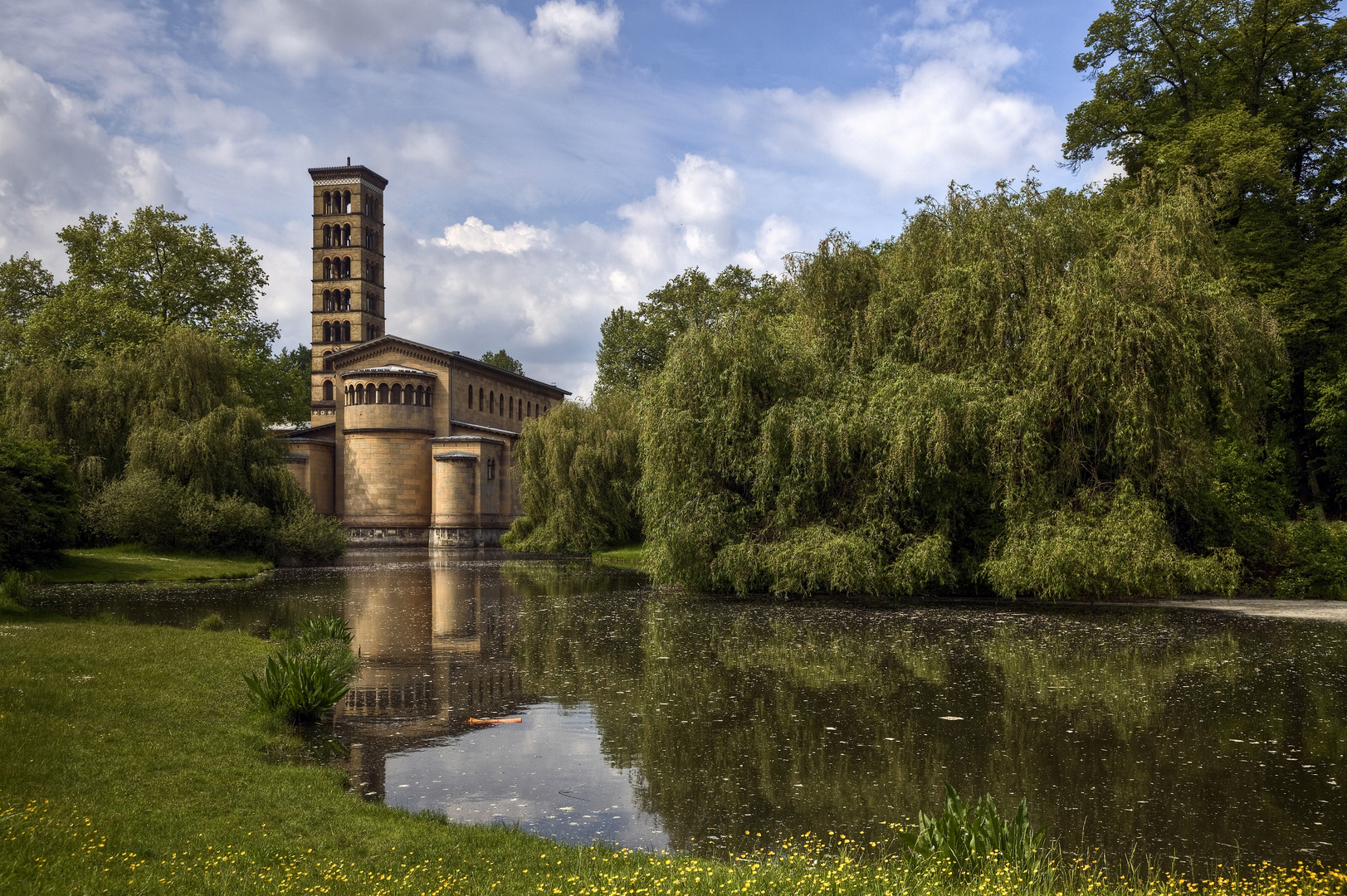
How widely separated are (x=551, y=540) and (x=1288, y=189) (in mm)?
31640

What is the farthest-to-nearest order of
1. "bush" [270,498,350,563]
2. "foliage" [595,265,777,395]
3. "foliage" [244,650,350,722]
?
1. "foliage" [595,265,777,395]
2. "bush" [270,498,350,563]
3. "foliage" [244,650,350,722]

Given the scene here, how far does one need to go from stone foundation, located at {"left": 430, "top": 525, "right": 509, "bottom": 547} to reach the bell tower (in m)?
19.9

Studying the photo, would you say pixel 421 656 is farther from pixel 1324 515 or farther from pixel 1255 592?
pixel 1324 515

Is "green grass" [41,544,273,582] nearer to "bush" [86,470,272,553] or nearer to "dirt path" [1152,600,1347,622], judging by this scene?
"bush" [86,470,272,553]

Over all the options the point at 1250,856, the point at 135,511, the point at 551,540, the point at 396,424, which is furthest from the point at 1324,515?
the point at 396,424

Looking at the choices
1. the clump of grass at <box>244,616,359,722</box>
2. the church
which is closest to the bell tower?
the church

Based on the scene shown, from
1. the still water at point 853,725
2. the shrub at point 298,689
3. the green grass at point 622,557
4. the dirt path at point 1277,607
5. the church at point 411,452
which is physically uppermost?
the church at point 411,452

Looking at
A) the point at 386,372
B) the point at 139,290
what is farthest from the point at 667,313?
the point at 139,290

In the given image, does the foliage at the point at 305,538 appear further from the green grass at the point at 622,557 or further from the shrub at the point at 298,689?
the shrub at the point at 298,689

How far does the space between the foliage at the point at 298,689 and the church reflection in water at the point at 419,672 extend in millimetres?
388

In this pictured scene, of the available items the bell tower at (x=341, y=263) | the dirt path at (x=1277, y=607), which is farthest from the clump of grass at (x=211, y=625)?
the bell tower at (x=341, y=263)

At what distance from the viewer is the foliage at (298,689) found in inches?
428

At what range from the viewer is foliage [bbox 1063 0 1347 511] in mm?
29984

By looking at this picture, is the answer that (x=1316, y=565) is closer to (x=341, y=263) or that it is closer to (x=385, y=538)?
(x=385, y=538)
